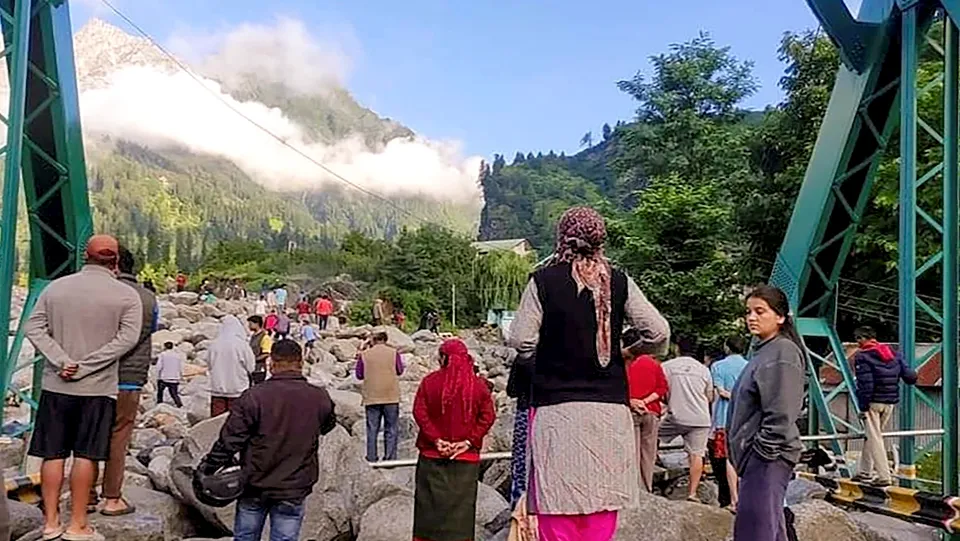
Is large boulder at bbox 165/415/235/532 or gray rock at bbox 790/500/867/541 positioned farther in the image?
large boulder at bbox 165/415/235/532

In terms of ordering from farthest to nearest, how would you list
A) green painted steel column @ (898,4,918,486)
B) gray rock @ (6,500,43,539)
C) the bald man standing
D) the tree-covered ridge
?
the tree-covered ridge < green painted steel column @ (898,4,918,486) < gray rock @ (6,500,43,539) < the bald man standing

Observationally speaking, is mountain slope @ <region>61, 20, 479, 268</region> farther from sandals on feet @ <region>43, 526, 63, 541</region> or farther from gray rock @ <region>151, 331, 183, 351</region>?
sandals on feet @ <region>43, 526, 63, 541</region>

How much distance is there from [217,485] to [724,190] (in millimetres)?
30511

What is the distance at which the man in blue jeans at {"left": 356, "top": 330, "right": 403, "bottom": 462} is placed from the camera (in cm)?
1085

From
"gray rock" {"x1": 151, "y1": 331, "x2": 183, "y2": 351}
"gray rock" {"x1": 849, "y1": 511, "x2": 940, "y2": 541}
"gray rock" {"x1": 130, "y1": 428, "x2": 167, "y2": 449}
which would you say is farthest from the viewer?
"gray rock" {"x1": 151, "y1": 331, "x2": 183, "y2": 351}

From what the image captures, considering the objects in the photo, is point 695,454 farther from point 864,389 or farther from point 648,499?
point 648,499

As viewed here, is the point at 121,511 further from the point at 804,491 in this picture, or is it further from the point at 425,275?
the point at 425,275

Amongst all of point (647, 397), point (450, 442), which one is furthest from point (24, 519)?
point (647, 397)

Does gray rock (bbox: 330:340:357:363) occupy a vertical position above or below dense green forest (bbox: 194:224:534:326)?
below

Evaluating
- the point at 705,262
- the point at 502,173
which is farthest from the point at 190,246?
the point at 705,262

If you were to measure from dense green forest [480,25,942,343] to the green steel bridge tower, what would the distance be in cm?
1086

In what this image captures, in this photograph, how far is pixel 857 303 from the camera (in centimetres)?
2627

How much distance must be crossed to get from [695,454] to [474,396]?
3838 millimetres

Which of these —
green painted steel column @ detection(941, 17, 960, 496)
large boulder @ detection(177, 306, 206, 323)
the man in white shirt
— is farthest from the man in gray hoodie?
large boulder @ detection(177, 306, 206, 323)
